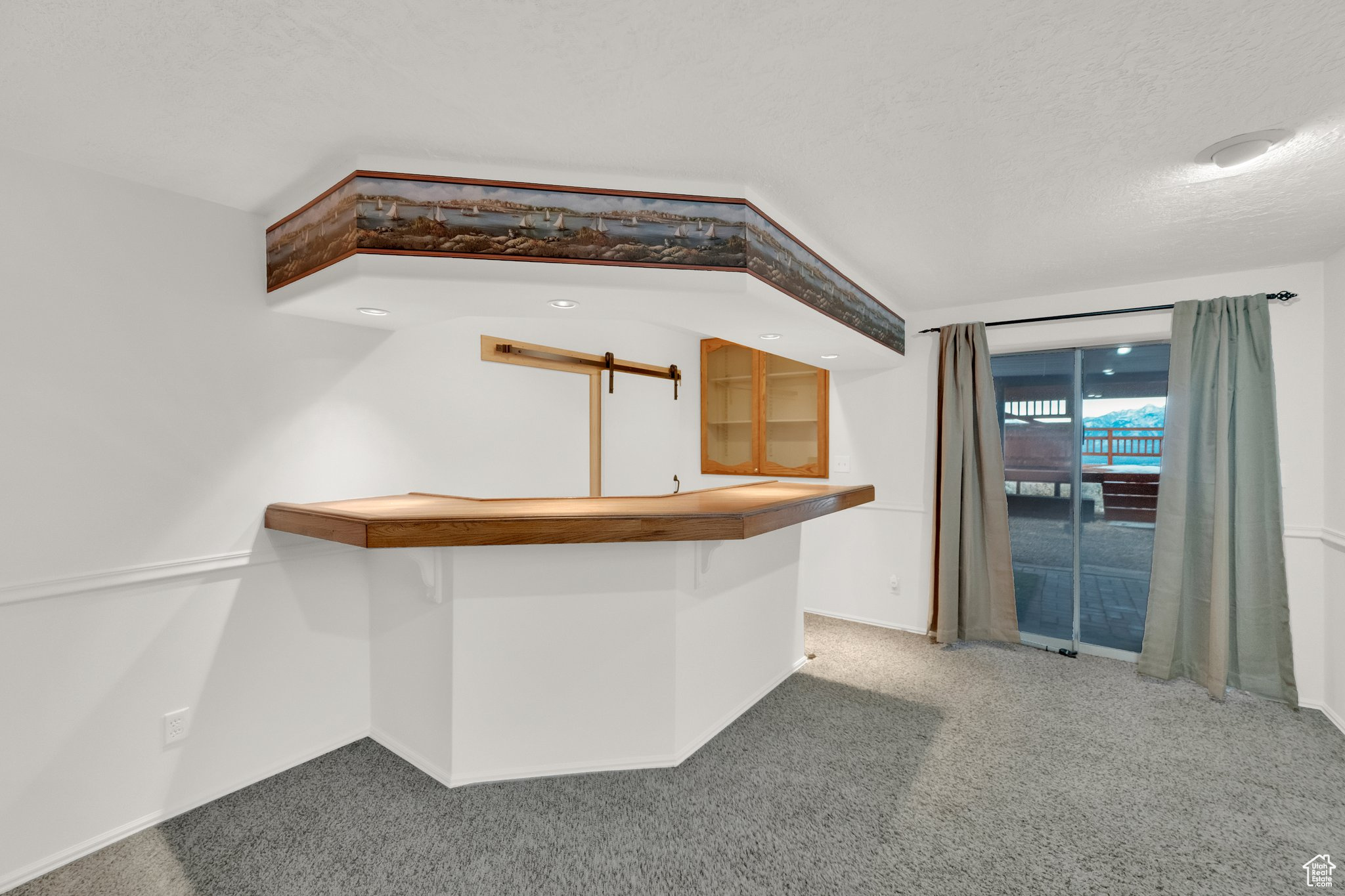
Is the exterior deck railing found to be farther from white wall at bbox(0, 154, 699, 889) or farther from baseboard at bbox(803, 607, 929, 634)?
white wall at bbox(0, 154, 699, 889)

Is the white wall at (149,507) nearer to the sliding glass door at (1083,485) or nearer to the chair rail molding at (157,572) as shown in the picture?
the chair rail molding at (157,572)

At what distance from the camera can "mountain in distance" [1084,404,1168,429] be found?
11.9 feet

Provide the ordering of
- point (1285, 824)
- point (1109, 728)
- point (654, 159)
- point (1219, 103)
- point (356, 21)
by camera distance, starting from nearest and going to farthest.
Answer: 1. point (356, 21)
2. point (1219, 103)
3. point (654, 159)
4. point (1285, 824)
5. point (1109, 728)

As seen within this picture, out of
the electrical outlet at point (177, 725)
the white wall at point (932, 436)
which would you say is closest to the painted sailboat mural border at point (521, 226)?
the electrical outlet at point (177, 725)

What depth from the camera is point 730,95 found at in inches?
62.9

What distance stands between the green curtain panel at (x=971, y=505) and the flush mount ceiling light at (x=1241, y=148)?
6.35 feet

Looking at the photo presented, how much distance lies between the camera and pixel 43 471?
1.91m

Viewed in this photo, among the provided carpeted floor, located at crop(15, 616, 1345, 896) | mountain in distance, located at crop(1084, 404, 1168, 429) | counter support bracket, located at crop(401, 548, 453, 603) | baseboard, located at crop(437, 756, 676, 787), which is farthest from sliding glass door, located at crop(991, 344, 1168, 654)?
counter support bracket, located at crop(401, 548, 453, 603)

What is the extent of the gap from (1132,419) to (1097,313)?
0.70 m

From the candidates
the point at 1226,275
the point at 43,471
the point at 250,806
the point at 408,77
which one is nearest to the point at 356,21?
the point at 408,77

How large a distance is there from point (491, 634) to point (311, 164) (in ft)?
5.75

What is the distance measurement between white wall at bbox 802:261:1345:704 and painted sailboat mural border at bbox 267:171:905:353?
2.34 meters

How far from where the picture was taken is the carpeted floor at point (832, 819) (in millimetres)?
1837

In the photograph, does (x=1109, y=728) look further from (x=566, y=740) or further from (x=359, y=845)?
(x=359, y=845)
